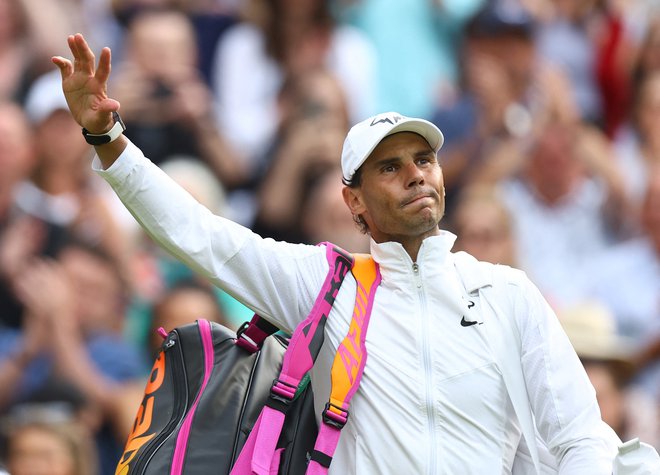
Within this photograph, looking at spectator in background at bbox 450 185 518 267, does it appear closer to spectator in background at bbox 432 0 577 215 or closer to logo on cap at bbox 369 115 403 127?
spectator in background at bbox 432 0 577 215

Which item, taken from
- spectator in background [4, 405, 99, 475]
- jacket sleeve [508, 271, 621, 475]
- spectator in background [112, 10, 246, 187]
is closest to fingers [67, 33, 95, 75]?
jacket sleeve [508, 271, 621, 475]

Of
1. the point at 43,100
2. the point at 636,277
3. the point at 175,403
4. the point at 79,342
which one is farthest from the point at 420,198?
the point at 636,277

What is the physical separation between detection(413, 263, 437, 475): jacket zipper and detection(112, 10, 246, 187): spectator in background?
468 centimetres

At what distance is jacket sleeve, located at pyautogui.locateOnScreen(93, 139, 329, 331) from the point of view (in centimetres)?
353

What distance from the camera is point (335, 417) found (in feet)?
11.3

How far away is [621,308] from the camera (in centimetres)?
848

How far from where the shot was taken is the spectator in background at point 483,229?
8164 mm

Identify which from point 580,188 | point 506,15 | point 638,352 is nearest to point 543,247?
point 580,188

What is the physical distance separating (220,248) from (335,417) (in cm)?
60

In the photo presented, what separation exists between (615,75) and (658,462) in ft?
21.2

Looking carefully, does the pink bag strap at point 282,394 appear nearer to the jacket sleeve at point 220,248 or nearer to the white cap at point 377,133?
the jacket sleeve at point 220,248

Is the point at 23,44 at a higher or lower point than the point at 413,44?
lower

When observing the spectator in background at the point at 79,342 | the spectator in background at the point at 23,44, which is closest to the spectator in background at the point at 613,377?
the spectator in background at the point at 79,342

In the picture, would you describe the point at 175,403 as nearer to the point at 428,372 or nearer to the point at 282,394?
the point at 282,394
